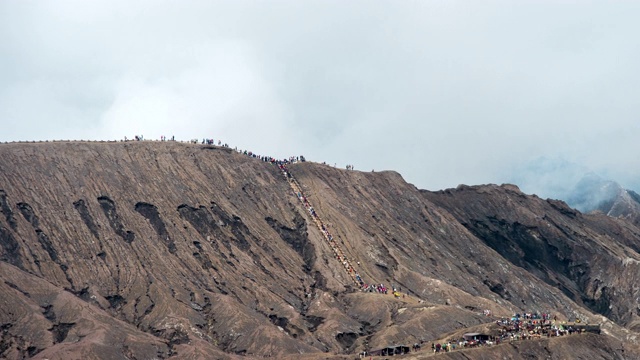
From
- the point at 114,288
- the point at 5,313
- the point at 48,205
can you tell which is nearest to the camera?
the point at 5,313

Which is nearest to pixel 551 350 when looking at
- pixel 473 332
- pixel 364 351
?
pixel 473 332

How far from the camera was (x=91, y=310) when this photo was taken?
560 feet

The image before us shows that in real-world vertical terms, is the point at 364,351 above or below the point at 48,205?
below

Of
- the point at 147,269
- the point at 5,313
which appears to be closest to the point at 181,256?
the point at 147,269

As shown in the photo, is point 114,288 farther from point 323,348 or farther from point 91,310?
point 323,348

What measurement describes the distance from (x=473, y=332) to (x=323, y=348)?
25676 millimetres

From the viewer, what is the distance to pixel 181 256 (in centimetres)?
19675

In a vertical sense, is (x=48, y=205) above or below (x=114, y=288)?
above

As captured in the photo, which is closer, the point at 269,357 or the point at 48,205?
the point at 269,357

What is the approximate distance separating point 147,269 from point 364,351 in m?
45.3

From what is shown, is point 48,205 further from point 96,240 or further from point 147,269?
point 147,269

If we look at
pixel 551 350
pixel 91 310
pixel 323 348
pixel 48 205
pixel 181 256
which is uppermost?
pixel 48 205

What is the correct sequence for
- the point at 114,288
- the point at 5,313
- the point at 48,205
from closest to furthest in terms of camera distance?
the point at 5,313
the point at 114,288
the point at 48,205

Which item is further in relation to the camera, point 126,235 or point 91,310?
point 126,235
